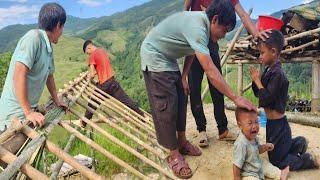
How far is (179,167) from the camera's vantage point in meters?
3.30

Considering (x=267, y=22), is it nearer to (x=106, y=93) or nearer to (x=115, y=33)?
(x=106, y=93)

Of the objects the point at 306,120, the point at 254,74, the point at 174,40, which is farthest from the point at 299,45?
the point at 174,40

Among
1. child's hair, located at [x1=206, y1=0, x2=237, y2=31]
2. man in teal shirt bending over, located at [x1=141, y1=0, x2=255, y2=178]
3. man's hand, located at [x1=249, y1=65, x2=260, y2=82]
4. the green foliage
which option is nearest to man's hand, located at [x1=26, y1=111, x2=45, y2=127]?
man in teal shirt bending over, located at [x1=141, y1=0, x2=255, y2=178]

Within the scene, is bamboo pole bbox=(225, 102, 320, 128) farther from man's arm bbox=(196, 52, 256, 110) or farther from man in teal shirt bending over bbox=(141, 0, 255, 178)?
man's arm bbox=(196, 52, 256, 110)

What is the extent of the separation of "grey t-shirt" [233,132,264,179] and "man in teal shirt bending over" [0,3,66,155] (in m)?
1.41

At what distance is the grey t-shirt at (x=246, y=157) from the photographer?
10.3 feet

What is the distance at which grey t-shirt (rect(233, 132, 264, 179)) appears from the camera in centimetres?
314

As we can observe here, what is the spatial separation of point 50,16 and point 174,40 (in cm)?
89

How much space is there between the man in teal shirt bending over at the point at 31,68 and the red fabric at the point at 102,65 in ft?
11.3

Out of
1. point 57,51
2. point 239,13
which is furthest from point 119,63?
point 239,13

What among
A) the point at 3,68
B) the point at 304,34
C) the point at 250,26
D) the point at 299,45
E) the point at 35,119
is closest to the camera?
the point at 35,119

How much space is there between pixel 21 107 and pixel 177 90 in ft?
3.97

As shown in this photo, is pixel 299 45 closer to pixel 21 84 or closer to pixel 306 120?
pixel 306 120

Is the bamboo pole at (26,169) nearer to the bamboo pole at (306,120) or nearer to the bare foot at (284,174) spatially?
the bare foot at (284,174)
